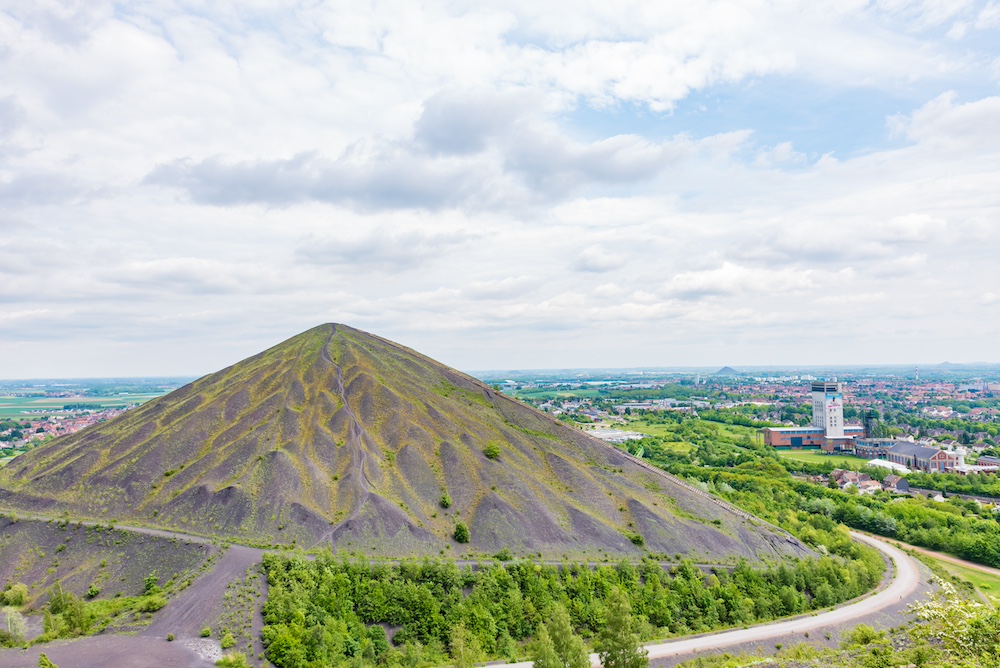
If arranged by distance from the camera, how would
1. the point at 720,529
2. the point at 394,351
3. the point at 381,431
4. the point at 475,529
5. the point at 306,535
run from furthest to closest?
the point at 394,351
the point at 381,431
the point at 720,529
the point at 475,529
the point at 306,535

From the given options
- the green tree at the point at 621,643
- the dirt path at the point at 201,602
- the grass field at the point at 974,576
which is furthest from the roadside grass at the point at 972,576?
the dirt path at the point at 201,602

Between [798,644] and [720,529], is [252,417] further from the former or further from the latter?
[798,644]

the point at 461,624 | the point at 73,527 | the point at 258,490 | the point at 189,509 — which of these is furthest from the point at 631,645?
the point at 73,527

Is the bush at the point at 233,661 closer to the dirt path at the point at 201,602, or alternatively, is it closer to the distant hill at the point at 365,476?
the dirt path at the point at 201,602

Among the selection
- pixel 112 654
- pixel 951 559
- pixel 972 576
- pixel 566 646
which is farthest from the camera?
pixel 951 559

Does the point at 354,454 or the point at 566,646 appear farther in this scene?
the point at 354,454

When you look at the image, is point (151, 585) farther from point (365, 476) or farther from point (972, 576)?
point (972, 576)

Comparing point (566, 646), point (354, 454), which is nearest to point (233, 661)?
point (566, 646)
